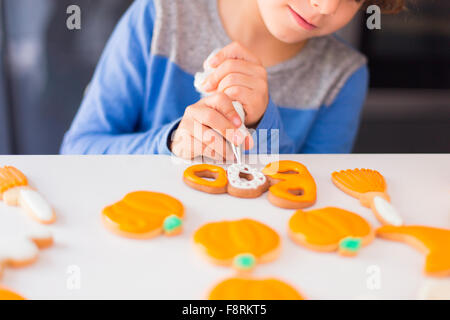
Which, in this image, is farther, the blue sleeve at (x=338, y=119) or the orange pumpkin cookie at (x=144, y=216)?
the blue sleeve at (x=338, y=119)

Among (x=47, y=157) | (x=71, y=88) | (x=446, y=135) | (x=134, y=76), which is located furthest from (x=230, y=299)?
(x=446, y=135)

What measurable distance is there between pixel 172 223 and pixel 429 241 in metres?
0.23

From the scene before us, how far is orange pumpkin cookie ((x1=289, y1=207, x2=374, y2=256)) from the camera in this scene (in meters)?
0.39

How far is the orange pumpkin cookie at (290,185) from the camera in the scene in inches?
18.3

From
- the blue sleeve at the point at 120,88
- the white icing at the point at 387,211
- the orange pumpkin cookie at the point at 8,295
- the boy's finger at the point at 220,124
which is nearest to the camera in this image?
the orange pumpkin cookie at the point at 8,295

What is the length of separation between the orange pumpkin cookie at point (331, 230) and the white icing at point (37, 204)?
225mm

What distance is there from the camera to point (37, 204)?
0.42 meters

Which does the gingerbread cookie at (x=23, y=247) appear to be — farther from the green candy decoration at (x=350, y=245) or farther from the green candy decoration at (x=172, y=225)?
the green candy decoration at (x=350, y=245)

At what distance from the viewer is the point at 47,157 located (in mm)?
544

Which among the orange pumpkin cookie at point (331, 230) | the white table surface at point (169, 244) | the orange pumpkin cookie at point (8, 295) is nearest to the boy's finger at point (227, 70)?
the white table surface at point (169, 244)

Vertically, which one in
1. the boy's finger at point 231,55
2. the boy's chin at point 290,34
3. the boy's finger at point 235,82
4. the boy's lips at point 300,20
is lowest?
the boy's finger at point 235,82

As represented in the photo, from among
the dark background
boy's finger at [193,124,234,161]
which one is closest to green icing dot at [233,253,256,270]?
boy's finger at [193,124,234,161]

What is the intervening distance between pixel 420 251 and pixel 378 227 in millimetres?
45

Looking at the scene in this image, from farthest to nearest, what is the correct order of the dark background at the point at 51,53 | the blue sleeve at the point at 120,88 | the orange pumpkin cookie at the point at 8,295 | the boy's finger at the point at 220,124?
the dark background at the point at 51,53 < the blue sleeve at the point at 120,88 < the boy's finger at the point at 220,124 < the orange pumpkin cookie at the point at 8,295
